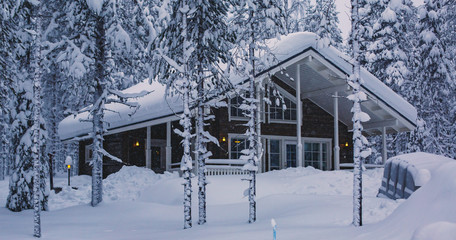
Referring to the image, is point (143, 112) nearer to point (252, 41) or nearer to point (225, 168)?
point (225, 168)

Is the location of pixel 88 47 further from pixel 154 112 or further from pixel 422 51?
pixel 422 51

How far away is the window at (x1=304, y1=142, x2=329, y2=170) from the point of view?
22.9m

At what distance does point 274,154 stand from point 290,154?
2.75 ft

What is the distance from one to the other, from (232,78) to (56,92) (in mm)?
16951

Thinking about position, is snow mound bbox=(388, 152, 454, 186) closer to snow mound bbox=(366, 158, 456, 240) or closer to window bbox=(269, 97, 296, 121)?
snow mound bbox=(366, 158, 456, 240)

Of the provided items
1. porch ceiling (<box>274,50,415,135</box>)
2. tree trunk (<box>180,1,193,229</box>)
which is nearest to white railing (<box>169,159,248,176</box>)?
porch ceiling (<box>274,50,415,135</box>)

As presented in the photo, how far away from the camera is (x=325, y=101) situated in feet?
73.0

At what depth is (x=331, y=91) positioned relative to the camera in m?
19.7

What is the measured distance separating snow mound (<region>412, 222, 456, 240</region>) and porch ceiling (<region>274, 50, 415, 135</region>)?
47.8ft

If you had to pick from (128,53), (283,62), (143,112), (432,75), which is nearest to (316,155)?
(283,62)

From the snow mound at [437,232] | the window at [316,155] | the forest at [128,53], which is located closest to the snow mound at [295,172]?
the forest at [128,53]

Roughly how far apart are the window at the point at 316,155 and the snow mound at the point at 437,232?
739 inches

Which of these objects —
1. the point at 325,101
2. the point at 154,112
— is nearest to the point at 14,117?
the point at 154,112

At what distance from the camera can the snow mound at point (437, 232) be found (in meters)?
4.10
